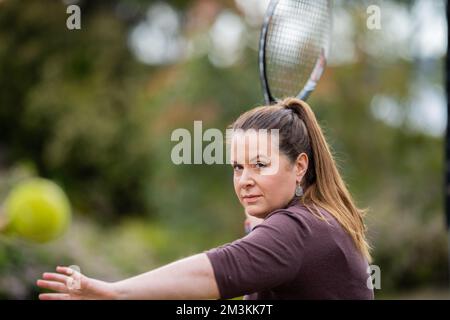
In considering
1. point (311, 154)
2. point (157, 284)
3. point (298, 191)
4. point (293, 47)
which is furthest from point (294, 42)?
point (157, 284)

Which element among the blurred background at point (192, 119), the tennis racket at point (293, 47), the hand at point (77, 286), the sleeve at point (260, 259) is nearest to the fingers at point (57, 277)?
the hand at point (77, 286)

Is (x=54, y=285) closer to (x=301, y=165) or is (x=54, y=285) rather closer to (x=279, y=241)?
(x=279, y=241)

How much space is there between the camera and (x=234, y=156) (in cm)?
213

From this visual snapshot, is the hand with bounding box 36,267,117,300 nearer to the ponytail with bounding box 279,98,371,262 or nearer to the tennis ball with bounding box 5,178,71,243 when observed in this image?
the ponytail with bounding box 279,98,371,262

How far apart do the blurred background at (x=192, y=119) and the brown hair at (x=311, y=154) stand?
629 cm

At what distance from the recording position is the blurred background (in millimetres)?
10602

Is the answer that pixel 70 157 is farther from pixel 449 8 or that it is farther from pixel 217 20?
pixel 449 8

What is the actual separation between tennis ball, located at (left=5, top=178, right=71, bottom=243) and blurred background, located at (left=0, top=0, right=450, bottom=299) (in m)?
2.34

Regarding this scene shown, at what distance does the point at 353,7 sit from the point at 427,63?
5.59 feet

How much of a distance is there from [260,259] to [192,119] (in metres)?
8.90

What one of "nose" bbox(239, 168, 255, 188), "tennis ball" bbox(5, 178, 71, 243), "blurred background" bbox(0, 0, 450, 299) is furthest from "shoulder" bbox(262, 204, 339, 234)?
"blurred background" bbox(0, 0, 450, 299)

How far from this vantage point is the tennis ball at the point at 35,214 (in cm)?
579

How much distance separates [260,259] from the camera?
1.83m

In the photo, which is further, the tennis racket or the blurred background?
the blurred background
